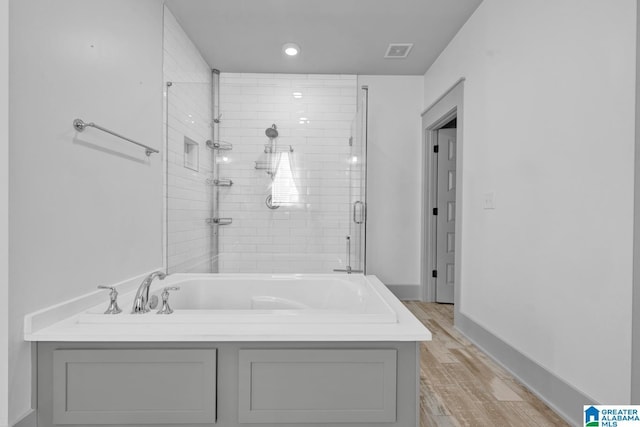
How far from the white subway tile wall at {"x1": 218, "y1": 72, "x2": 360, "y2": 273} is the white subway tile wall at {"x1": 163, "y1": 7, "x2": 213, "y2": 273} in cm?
14

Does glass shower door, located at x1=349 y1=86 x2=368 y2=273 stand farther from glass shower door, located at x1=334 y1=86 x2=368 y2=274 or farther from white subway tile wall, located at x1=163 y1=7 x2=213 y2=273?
white subway tile wall, located at x1=163 y1=7 x2=213 y2=273

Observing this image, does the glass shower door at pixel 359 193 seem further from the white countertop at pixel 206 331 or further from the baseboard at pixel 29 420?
the baseboard at pixel 29 420

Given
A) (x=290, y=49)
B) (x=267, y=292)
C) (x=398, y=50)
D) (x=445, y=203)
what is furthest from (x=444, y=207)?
(x=267, y=292)

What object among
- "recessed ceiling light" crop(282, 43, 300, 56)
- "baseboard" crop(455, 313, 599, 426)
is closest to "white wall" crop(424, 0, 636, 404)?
"baseboard" crop(455, 313, 599, 426)

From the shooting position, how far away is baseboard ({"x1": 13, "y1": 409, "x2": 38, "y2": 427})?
1361 millimetres

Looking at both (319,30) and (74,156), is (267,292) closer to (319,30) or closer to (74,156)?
(74,156)

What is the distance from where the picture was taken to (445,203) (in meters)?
4.22

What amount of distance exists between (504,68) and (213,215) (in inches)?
93.2

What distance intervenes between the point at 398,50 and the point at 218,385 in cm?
331

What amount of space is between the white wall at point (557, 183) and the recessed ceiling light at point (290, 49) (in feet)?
→ 5.00

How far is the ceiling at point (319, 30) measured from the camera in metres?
2.84

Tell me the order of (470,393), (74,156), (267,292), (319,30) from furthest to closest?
1. (319,30)
2. (267,292)
3. (470,393)
4. (74,156)

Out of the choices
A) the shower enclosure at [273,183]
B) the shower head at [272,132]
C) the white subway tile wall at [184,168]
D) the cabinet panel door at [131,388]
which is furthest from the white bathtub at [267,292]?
the shower head at [272,132]

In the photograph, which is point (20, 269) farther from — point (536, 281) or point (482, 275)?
point (482, 275)
